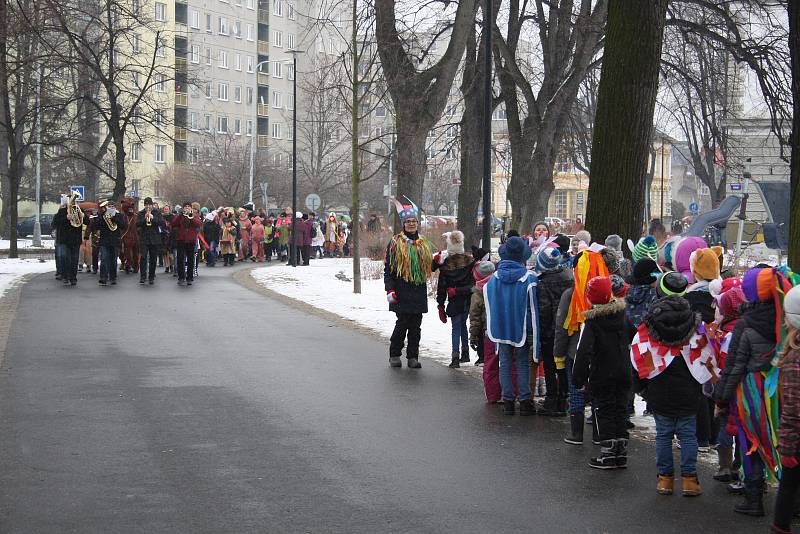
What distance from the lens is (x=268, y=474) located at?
25.8ft

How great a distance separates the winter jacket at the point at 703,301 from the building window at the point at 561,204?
9506cm

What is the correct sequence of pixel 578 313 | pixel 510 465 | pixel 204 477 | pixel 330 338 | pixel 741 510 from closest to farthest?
pixel 741 510 → pixel 204 477 → pixel 510 465 → pixel 578 313 → pixel 330 338

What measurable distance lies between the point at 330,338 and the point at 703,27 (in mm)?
8408

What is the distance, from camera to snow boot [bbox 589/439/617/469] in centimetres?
831

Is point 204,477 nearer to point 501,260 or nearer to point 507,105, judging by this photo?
point 501,260

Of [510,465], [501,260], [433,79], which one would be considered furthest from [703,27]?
[510,465]

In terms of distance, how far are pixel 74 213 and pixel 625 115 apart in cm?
1459

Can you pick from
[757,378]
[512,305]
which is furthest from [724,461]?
[512,305]

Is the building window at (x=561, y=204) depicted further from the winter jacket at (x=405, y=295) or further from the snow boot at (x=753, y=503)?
the snow boot at (x=753, y=503)

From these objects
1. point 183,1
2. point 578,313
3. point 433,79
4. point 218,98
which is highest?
point 183,1

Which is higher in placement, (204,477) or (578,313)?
(578,313)

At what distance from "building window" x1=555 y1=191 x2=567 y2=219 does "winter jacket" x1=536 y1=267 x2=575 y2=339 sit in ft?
306

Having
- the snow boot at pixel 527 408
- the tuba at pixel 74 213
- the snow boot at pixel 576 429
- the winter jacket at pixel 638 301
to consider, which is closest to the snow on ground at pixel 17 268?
the tuba at pixel 74 213

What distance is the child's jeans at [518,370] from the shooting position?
1055 centimetres
